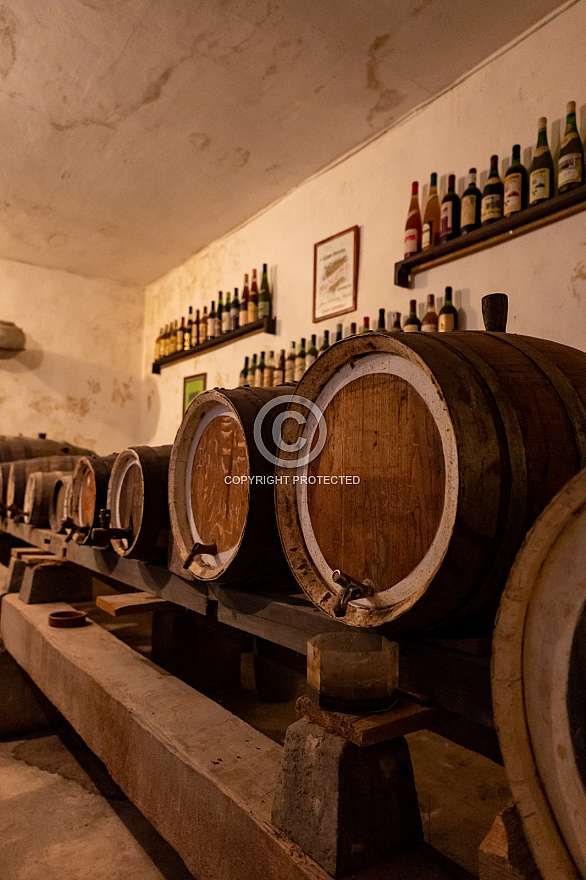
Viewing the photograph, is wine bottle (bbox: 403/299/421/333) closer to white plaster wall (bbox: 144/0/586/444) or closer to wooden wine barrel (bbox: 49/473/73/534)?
white plaster wall (bbox: 144/0/586/444)

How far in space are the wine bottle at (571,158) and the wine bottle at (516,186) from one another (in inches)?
8.5

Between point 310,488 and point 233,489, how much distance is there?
1.22 ft

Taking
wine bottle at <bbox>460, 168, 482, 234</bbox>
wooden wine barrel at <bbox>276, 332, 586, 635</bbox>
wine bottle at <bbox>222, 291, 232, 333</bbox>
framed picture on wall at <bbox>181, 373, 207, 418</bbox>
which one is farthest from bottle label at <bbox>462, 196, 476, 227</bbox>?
framed picture on wall at <bbox>181, 373, 207, 418</bbox>

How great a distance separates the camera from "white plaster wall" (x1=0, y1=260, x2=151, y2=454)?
6.47 m

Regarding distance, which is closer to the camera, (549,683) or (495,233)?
(549,683)

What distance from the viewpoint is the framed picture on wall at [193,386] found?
584 centimetres

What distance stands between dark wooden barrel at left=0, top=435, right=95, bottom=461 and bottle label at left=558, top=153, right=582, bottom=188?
4.03m

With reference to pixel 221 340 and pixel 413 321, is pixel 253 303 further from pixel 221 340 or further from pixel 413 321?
pixel 413 321

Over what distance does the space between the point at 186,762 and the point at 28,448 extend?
434cm

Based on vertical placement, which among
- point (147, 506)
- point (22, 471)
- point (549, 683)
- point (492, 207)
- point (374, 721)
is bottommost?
point (374, 721)

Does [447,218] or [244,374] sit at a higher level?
[447,218]

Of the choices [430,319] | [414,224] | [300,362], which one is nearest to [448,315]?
[430,319]

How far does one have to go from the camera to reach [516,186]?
2850 mm

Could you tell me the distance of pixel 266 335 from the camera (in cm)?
489
